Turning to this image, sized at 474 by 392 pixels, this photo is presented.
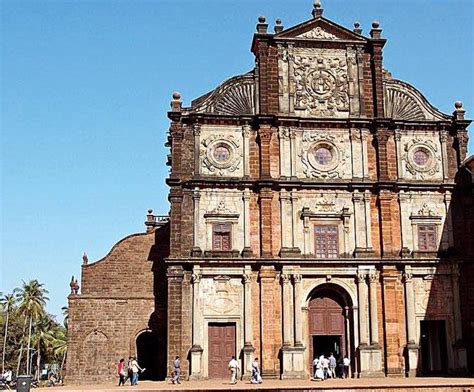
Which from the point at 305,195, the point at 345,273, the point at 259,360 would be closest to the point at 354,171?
the point at 305,195

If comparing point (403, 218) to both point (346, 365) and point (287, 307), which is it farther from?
point (346, 365)

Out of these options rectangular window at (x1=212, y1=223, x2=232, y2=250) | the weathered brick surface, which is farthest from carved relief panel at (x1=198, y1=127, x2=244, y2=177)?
the weathered brick surface

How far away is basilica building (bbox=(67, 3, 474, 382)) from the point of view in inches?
1185

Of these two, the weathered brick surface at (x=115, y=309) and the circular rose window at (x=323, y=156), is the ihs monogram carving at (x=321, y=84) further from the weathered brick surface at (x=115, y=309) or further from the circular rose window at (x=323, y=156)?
the weathered brick surface at (x=115, y=309)

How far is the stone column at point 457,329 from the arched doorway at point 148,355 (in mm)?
14272

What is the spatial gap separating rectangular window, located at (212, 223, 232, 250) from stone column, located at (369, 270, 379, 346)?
6756 millimetres

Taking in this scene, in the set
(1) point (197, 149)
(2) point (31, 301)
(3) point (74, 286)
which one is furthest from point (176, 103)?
(2) point (31, 301)

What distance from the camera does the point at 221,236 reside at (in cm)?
3092

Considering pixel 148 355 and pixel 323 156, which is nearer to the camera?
pixel 323 156

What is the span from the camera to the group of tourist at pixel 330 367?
28.6 m

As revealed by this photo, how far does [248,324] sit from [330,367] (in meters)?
4.19

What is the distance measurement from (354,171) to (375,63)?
19.0 feet

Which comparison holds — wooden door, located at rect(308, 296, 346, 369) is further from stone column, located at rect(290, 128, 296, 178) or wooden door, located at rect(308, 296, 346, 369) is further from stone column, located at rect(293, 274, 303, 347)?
stone column, located at rect(290, 128, 296, 178)

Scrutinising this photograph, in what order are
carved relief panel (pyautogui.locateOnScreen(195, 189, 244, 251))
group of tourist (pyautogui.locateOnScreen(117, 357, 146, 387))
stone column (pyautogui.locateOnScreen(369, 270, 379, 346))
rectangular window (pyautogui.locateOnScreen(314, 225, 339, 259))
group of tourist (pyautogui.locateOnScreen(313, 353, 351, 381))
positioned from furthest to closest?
rectangular window (pyautogui.locateOnScreen(314, 225, 339, 259))
carved relief panel (pyautogui.locateOnScreen(195, 189, 244, 251))
stone column (pyautogui.locateOnScreen(369, 270, 379, 346))
group of tourist (pyautogui.locateOnScreen(313, 353, 351, 381))
group of tourist (pyautogui.locateOnScreen(117, 357, 146, 387))
